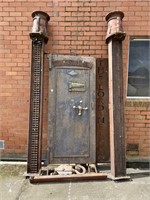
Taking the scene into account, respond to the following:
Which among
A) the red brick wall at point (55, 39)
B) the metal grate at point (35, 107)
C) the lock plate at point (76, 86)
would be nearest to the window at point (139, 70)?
the red brick wall at point (55, 39)

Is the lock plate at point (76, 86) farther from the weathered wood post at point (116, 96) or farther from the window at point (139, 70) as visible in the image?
the window at point (139, 70)

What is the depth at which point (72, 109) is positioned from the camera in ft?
12.9

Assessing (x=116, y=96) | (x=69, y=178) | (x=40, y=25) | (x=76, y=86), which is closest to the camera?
(x=69, y=178)

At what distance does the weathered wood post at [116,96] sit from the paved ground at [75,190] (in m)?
0.24

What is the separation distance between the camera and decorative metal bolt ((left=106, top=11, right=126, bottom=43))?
11.7 ft

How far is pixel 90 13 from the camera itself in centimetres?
405

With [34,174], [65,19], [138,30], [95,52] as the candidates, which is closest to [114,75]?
[95,52]

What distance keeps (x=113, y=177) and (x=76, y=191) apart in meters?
0.66

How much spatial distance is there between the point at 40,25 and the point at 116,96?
1.69m

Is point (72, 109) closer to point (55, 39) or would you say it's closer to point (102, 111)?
point (102, 111)

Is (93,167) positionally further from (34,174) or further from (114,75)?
(114,75)

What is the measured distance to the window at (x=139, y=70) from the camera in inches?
162

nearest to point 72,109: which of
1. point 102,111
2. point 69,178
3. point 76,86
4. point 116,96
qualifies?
point 76,86

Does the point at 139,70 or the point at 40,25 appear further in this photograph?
the point at 139,70
